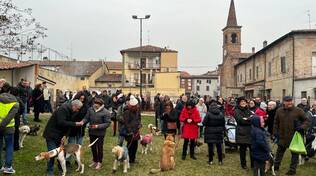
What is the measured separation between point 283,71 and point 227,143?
23857mm

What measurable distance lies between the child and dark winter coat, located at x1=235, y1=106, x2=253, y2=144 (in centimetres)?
105

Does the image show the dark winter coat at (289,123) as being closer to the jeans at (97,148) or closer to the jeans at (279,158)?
the jeans at (279,158)

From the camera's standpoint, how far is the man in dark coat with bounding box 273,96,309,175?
9.26m

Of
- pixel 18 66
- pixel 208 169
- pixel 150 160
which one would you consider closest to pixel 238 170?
pixel 208 169

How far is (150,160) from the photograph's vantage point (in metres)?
11.0

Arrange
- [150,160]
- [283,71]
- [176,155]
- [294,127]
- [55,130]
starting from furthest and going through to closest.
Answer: [283,71]
[176,155]
[150,160]
[294,127]
[55,130]

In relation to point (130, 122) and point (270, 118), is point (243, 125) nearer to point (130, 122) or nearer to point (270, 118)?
point (130, 122)

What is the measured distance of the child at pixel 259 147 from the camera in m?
8.50

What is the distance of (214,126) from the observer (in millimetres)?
10469

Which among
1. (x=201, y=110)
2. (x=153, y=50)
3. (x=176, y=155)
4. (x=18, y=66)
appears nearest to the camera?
(x=176, y=155)

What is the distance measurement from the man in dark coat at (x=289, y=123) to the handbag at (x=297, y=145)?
0.10m

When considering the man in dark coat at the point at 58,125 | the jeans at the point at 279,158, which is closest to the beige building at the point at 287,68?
the jeans at the point at 279,158

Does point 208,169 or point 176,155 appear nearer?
point 208,169

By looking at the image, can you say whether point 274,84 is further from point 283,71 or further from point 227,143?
point 227,143
